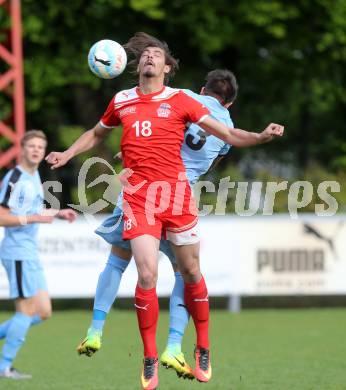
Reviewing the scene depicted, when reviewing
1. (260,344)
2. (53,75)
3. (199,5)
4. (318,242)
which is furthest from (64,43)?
(260,344)

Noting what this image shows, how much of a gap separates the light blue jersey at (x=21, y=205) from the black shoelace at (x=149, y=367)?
2579 mm

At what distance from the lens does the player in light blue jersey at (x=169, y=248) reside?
7754 millimetres

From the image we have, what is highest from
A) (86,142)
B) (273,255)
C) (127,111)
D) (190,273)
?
(127,111)

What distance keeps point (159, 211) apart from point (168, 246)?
70cm

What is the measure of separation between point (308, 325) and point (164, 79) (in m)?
7.27

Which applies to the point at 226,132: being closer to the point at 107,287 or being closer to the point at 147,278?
the point at 147,278

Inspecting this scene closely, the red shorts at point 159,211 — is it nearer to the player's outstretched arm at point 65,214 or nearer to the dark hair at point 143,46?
the dark hair at point 143,46

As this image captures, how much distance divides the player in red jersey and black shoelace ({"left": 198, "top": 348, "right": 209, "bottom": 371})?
Answer: 487 mm

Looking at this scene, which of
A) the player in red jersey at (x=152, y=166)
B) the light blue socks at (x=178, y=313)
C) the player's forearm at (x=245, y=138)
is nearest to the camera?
the player's forearm at (x=245, y=138)

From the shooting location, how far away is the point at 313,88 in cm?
2389

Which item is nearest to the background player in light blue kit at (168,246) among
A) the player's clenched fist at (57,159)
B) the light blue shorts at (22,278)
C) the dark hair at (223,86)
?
the dark hair at (223,86)

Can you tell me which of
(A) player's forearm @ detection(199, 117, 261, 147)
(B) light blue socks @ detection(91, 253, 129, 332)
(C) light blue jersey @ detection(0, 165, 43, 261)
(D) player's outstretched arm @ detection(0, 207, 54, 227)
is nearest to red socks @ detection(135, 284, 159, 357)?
(B) light blue socks @ detection(91, 253, 129, 332)

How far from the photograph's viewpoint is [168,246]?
8.22 m

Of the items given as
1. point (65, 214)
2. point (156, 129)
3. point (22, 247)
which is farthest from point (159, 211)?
point (22, 247)
